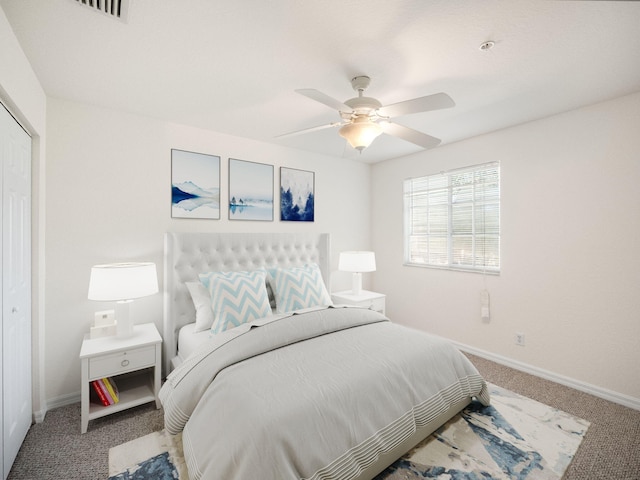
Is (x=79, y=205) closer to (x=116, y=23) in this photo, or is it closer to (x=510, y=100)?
(x=116, y=23)

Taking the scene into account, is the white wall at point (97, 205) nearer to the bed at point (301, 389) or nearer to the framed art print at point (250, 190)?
the framed art print at point (250, 190)

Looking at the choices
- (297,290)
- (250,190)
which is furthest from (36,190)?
(297,290)

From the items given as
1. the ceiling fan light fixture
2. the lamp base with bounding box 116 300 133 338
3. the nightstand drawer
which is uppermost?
the ceiling fan light fixture

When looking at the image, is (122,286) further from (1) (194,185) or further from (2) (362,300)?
(2) (362,300)

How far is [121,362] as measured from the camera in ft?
7.06

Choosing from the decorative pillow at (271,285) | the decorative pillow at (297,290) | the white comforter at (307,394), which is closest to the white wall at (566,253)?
the white comforter at (307,394)

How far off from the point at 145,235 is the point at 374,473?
250 centimetres

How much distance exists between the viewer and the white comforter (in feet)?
4.05

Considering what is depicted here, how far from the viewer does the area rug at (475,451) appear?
5.40 ft

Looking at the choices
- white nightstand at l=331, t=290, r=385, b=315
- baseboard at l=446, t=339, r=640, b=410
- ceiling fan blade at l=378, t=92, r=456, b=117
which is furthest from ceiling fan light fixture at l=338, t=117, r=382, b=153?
baseboard at l=446, t=339, r=640, b=410

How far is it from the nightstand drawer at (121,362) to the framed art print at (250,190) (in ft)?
4.83

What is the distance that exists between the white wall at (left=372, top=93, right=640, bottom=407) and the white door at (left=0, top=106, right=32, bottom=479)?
3.74 metres

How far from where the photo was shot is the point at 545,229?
275 cm

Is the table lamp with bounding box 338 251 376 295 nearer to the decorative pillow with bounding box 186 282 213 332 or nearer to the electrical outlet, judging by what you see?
the electrical outlet
